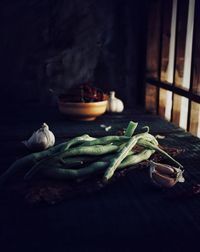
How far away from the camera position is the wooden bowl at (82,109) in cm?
319

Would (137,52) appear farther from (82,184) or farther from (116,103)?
(82,184)

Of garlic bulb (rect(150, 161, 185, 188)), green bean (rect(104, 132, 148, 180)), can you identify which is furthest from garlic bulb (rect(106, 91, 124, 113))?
garlic bulb (rect(150, 161, 185, 188))

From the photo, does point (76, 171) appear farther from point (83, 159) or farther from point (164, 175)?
point (164, 175)

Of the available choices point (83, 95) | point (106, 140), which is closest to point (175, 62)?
point (83, 95)

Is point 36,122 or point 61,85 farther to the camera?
point 61,85

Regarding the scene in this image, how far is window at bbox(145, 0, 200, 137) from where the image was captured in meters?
3.12

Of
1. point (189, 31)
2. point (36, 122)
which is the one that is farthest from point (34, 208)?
point (189, 31)

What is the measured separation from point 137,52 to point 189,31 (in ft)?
2.42

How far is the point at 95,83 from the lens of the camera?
4352 millimetres

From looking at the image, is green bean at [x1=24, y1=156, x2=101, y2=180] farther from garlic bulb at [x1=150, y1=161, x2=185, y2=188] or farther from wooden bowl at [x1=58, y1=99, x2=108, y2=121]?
wooden bowl at [x1=58, y1=99, x2=108, y2=121]

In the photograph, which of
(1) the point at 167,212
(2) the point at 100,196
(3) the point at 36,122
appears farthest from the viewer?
(3) the point at 36,122

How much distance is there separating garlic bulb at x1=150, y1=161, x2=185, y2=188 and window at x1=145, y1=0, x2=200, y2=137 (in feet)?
4.09

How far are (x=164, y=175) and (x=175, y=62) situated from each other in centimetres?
186

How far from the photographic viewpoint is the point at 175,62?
11.6 feet
